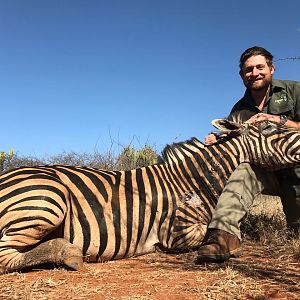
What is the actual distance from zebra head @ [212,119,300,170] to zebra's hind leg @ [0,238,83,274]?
1.89 meters

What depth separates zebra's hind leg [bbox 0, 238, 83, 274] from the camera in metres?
2.84

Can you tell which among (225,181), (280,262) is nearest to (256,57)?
(225,181)

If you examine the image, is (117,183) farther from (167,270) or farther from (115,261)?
(167,270)

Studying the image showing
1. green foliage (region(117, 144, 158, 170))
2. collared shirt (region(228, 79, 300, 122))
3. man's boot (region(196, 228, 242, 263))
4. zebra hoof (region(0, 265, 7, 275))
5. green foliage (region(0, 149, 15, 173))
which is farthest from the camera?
green foliage (region(0, 149, 15, 173))

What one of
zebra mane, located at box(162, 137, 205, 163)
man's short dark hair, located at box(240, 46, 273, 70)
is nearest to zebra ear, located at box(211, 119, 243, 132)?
zebra mane, located at box(162, 137, 205, 163)

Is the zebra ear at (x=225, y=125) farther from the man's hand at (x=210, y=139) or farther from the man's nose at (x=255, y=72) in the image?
the man's nose at (x=255, y=72)

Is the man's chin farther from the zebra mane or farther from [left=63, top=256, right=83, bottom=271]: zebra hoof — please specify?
[left=63, top=256, right=83, bottom=271]: zebra hoof

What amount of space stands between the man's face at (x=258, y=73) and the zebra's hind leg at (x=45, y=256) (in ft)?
8.71

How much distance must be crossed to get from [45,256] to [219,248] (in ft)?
4.26

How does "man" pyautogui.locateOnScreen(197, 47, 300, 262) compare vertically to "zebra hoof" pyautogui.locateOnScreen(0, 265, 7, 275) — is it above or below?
above

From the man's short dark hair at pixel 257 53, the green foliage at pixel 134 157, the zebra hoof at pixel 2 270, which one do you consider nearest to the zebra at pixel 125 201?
the zebra hoof at pixel 2 270

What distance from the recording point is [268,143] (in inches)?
150

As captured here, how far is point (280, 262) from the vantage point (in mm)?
3043

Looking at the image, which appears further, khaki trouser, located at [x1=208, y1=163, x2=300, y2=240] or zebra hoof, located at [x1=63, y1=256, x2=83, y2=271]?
khaki trouser, located at [x1=208, y1=163, x2=300, y2=240]
